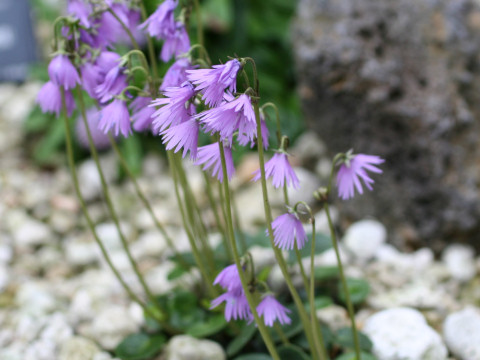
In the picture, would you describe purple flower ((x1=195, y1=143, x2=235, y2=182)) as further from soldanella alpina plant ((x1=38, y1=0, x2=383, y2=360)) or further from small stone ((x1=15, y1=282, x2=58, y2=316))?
small stone ((x1=15, y1=282, x2=58, y2=316))

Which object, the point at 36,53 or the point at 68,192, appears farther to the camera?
the point at 36,53

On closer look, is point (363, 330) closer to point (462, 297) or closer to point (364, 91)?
point (462, 297)

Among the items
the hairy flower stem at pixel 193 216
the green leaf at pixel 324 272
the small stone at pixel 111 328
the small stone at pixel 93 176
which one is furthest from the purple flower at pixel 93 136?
the green leaf at pixel 324 272

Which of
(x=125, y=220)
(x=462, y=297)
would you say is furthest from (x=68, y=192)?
(x=462, y=297)

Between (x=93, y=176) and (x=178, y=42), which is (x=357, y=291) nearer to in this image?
(x=178, y=42)

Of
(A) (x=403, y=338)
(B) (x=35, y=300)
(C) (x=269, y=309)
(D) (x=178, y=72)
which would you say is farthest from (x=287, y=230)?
(B) (x=35, y=300)

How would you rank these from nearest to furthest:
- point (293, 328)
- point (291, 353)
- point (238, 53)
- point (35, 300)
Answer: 1. point (291, 353)
2. point (293, 328)
3. point (35, 300)
4. point (238, 53)
